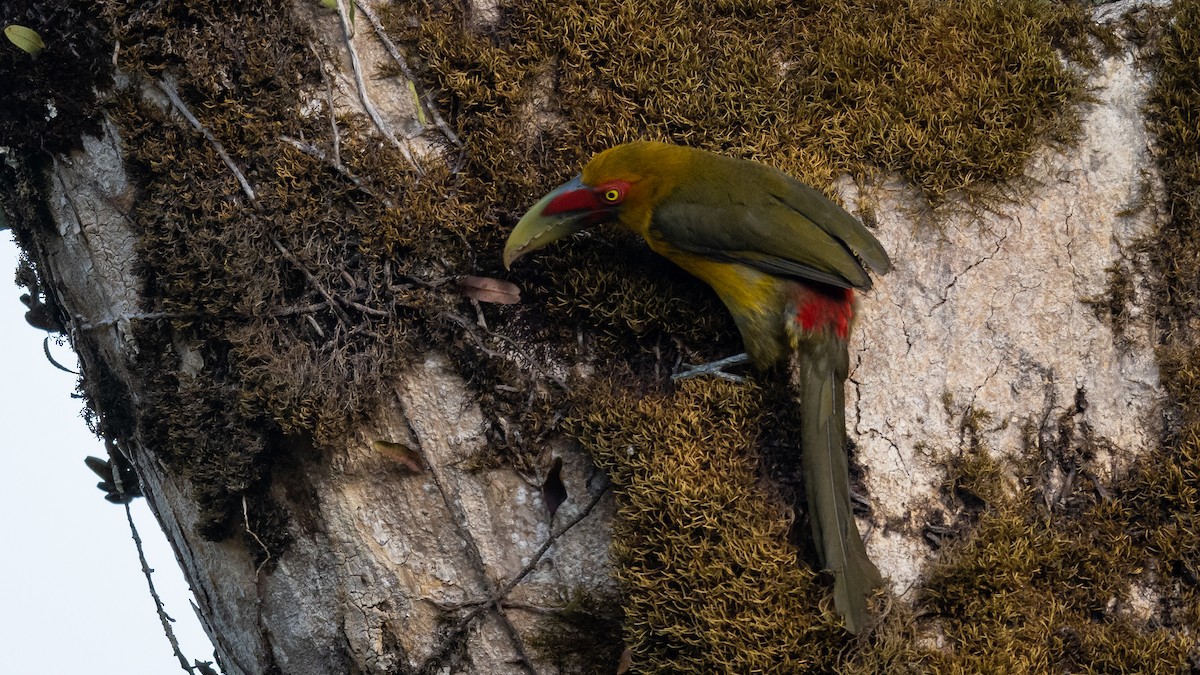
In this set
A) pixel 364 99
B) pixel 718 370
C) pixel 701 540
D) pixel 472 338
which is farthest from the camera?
pixel 364 99

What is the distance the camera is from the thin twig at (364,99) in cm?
326

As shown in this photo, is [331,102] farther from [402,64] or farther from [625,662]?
[625,662]

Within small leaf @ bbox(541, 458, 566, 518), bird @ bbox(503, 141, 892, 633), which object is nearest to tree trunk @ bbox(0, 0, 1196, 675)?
small leaf @ bbox(541, 458, 566, 518)

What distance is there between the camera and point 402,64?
3.32 metres

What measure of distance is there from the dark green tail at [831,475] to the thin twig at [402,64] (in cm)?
125

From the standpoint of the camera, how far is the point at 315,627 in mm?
3275

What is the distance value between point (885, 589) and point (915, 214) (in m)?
1.17

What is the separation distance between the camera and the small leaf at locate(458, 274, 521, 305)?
125 inches

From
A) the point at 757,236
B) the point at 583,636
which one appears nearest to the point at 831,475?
the point at 757,236

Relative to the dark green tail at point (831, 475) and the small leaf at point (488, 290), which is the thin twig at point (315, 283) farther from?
the dark green tail at point (831, 475)

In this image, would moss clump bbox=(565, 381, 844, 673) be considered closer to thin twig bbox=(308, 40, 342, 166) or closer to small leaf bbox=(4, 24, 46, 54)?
thin twig bbox=(308, 40, 342, 166)

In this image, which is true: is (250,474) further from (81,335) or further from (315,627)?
(81,335)

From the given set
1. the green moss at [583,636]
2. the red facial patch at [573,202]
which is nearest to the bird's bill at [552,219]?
the red facial patch at [573,202]

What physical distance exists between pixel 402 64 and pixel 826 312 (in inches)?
59.6
